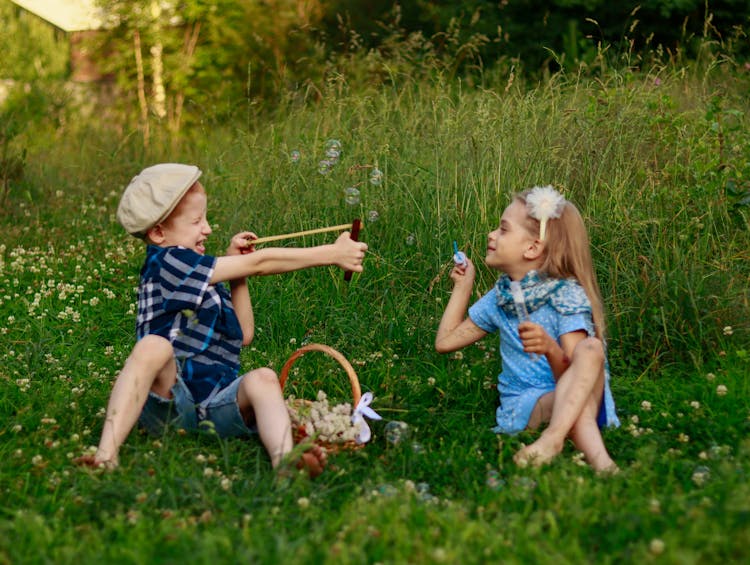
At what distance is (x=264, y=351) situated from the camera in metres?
4.85

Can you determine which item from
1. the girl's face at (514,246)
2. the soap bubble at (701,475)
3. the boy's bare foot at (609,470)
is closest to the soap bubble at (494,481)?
the boy's bare foot at (609,470)

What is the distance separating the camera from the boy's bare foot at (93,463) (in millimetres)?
3244

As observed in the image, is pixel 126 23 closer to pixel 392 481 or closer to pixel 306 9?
pixel 306 9

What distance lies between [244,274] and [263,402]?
0.51 meters

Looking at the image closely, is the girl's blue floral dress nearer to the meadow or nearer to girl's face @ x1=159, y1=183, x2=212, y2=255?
the meadow

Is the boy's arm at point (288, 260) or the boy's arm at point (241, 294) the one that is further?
the boy's arm at point (241, 294)

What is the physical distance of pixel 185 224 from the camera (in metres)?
3.75

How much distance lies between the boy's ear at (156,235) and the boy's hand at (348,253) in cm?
67

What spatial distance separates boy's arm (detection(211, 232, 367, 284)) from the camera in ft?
11.9

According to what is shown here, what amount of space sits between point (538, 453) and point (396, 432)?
57cm

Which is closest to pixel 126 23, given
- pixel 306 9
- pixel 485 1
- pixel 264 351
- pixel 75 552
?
pixel 306 9

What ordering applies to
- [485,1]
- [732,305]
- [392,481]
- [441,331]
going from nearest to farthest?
1. [392,481]
2. [441,331]
3. [732,305]
4. [485,1]

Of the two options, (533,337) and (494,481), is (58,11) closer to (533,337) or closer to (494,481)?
(533,337)

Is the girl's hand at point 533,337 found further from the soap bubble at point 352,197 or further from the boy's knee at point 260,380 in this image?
the soap bubble at point 352,197
